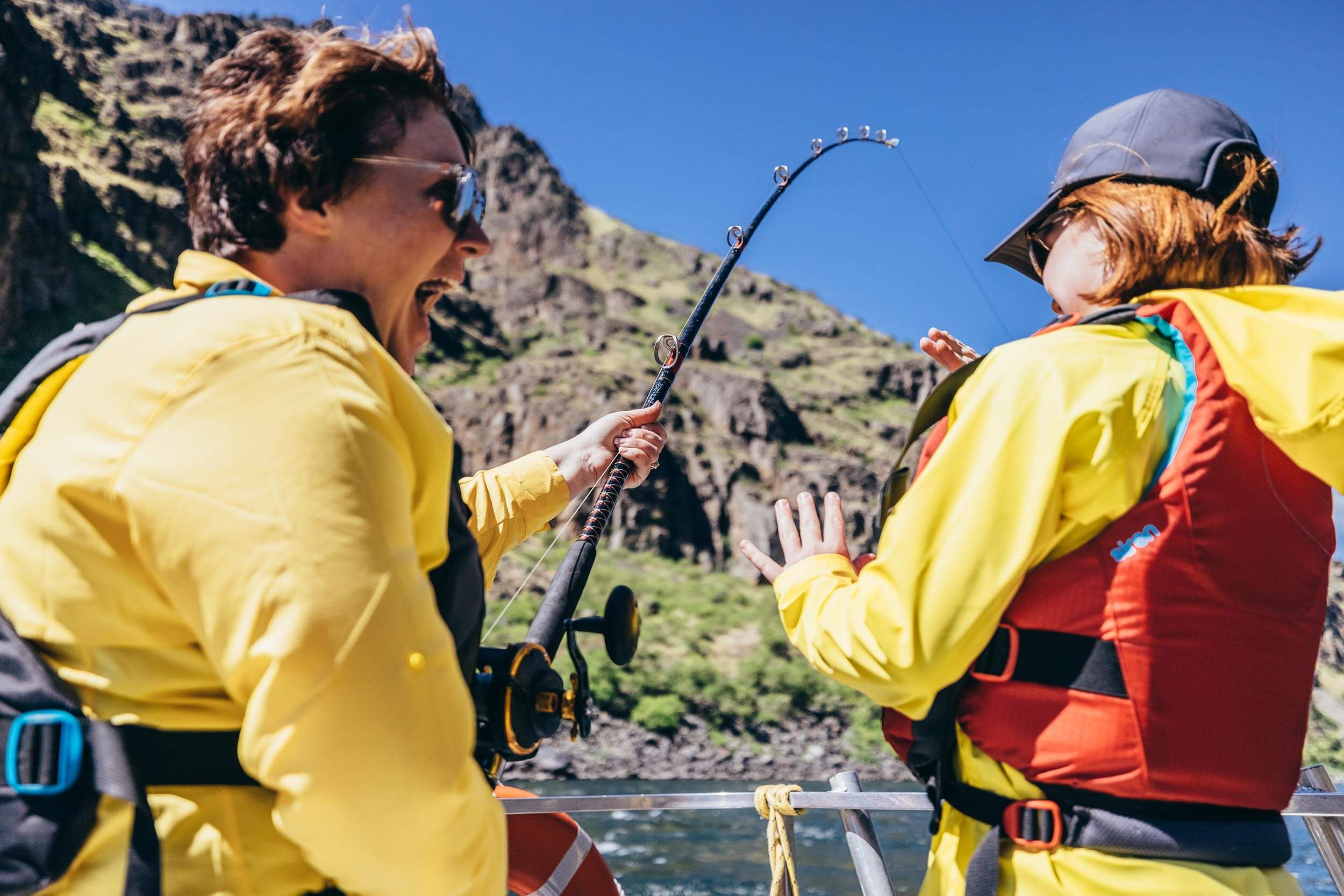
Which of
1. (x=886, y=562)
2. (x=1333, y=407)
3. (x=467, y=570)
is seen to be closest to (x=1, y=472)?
(x=467, y=570)

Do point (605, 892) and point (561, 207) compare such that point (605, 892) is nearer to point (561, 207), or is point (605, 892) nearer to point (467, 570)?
point (467, 570)

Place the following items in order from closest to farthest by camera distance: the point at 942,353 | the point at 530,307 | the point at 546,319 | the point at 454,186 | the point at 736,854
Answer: the point at 454,186 < the point at 942,353 < the point at 736,854 < the point at 546,319 < the point at 530,307

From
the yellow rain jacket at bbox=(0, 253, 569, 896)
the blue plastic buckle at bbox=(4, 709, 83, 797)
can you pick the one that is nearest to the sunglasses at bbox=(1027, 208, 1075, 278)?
the yellow rain jacket at bbox=(0, 253, 569, 896)

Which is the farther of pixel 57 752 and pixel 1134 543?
pixel 1134 543

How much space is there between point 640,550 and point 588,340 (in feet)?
96.9

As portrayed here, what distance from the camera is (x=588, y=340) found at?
90.1 m

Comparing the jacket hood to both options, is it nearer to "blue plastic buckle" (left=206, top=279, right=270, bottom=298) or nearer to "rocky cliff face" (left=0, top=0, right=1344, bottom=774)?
"blue plastic buckle" (left=206, top=279, right=270, bottom=298)

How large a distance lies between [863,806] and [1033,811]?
85cm

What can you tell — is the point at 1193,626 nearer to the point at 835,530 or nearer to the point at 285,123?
the point at 835,530

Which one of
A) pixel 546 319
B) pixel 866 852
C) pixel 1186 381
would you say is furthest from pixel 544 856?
pixel 546 319

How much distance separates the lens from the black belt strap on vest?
110 centimetres

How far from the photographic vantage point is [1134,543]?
1142 millimetres

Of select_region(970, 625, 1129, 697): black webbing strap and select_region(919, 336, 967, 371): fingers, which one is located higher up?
select_region(919, 336, 967, 371): fingers

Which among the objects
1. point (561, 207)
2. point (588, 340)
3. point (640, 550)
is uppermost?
point (561, 207)
